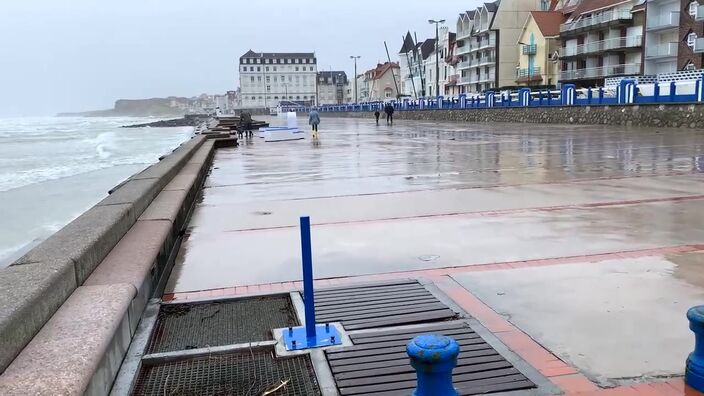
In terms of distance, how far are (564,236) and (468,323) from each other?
8.87 feet

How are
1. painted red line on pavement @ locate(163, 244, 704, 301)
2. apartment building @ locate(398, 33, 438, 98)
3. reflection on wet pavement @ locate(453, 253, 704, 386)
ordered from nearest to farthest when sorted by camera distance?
1. reflection on wet pavement @ locate(453, 253, 704, 386)
2. painted red line on pavement @ locate(163, 244, 704, 301)
3. apartment building @ locate(398, 33, 438, 98)

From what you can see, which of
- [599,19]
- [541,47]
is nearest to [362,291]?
[599,19]

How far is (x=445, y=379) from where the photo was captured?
2713 mm

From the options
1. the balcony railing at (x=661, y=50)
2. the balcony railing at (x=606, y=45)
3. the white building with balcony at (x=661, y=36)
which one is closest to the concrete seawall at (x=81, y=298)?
the balcony railing at (x=661, y=50)

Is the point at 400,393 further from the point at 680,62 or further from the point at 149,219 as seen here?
the point at 680,62

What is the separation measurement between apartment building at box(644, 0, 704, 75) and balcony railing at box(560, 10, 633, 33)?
3.61 m

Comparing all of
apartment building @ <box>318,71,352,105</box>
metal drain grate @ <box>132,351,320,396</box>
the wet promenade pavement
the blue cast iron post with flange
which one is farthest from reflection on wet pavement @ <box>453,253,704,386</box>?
apartment building @ <box>318,71,352,105</box>

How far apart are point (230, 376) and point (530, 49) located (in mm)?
68448

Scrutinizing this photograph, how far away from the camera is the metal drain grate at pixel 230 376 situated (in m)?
3.31

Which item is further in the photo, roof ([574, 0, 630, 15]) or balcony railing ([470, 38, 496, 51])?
balcony railing ([470, 38, 496, 51])

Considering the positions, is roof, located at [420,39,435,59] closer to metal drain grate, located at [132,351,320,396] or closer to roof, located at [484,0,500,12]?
roof, located at [484,0,500,12]

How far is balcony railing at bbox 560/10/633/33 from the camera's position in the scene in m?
51.9

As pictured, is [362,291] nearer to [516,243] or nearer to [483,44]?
[516,243]

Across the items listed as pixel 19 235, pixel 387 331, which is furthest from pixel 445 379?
pixel 19 235
